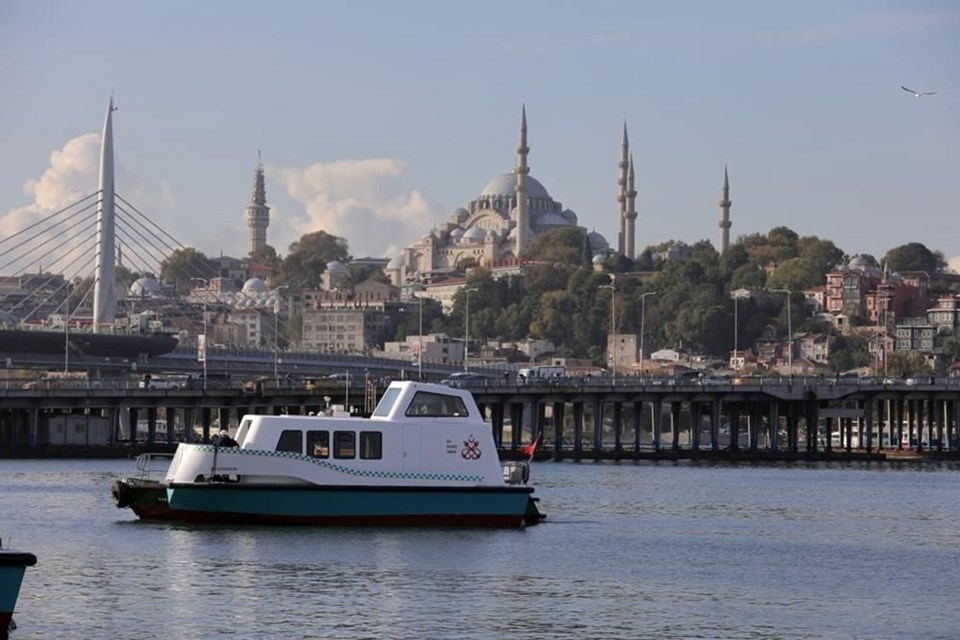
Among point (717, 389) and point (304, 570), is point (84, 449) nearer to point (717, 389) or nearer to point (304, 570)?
point (717, 389)

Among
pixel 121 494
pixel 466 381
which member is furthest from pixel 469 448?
pixel 466 381

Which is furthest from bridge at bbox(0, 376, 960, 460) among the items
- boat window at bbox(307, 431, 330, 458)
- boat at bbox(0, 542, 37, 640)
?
boat at bbox(0, 542, 37, 640)

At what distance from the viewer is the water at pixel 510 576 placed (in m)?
Result: 54.2

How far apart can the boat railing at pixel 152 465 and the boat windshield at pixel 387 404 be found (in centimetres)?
670

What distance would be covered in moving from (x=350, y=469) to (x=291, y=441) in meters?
1.93

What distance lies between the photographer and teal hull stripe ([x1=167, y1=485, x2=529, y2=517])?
72.3 metres

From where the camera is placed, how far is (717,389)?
153625mm

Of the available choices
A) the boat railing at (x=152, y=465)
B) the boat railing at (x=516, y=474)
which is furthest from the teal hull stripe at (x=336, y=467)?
the boat railing at (x=516, y=474)

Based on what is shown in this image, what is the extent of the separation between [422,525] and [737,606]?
650 inches

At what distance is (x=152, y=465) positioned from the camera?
440 feet

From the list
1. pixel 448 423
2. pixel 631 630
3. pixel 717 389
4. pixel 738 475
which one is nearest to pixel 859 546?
pixel 448 423

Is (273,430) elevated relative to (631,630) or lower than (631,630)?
A: elevated

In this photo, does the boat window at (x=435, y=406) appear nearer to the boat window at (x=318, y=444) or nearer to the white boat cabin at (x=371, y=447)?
the white boat cabin at (x=371, y=447)

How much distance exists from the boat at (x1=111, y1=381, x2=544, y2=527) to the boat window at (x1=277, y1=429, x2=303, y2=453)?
3 cm
